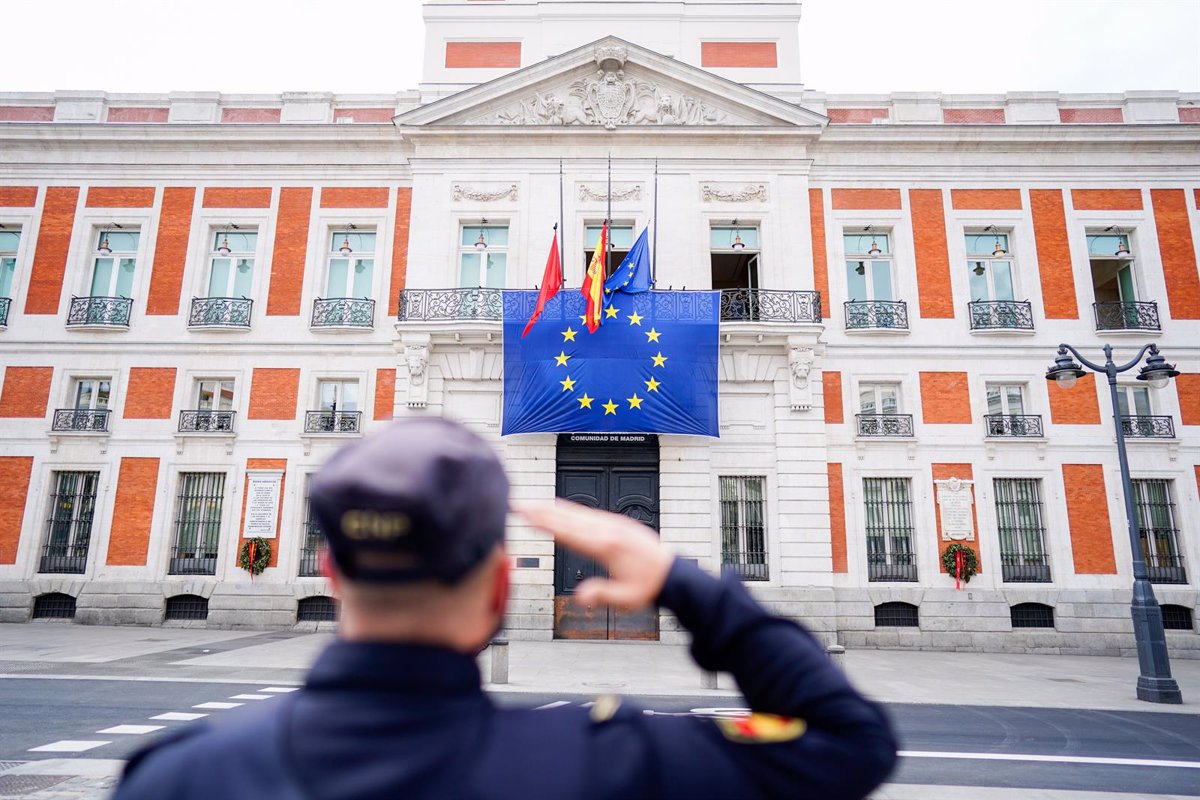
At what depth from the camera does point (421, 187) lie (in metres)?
18.4

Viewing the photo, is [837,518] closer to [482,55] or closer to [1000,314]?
[1000,314]

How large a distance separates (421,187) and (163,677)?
42.5 ft

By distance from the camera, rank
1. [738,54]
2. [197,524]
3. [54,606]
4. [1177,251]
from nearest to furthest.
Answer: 1. [54,606]
2. [197,524]
3. [1177,251]
4. [738,54]

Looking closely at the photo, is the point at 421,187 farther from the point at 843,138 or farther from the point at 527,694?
the point at 527,694

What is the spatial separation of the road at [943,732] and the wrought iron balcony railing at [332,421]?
8398mm

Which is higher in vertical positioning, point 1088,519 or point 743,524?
point 1088,519

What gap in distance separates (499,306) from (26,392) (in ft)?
41.7

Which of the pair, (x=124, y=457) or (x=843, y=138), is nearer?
(x=124, y=457)

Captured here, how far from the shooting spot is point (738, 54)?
65.4 ft

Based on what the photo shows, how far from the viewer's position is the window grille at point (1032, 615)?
16.1 metres

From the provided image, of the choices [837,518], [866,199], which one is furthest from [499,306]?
[866,199]

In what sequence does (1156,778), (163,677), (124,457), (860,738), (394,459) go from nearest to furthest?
(394,459), (860,738), (1156,778), (163,677), (124,457)

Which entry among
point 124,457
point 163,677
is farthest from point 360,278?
point 163,677

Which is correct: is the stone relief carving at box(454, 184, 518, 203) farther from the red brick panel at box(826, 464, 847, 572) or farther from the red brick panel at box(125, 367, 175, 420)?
the red brick panel at box(826, 464, 847, 572)
